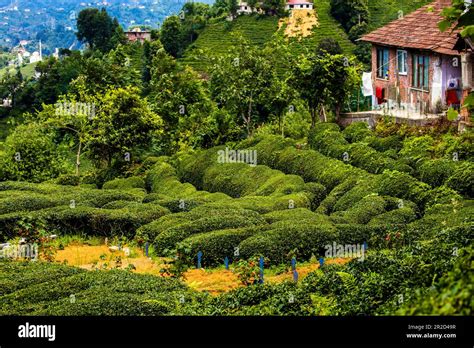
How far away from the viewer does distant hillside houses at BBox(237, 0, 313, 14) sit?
91.6 meters

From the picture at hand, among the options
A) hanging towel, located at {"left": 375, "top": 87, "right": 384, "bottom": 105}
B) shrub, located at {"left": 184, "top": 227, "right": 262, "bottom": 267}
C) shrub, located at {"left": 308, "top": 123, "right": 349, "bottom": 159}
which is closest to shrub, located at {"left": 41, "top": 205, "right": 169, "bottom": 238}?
shrub, located at {"left": 184, "top": 227, "right": 262, "bottom": 267}

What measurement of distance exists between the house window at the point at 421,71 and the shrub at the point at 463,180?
40.9 feet

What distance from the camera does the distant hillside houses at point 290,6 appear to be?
91562 mm

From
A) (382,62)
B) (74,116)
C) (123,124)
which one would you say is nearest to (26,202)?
(123,124)

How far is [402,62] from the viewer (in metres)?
37.6

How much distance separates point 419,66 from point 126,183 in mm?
14752

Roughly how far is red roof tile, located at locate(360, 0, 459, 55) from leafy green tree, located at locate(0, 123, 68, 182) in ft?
59.8

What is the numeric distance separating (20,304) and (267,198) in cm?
1337

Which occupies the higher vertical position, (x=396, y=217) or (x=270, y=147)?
(x=270, y=147)

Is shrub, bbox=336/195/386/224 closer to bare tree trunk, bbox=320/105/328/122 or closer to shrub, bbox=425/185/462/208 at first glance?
shrub, bbox=425/185/462/208

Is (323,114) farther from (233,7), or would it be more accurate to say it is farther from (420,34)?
(233,7)

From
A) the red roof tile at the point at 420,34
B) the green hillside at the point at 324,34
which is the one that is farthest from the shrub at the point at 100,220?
the green hillside at the point at 324,34

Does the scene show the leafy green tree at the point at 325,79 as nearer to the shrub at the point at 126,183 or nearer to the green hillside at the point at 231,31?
the shrub at the point at 126,183
